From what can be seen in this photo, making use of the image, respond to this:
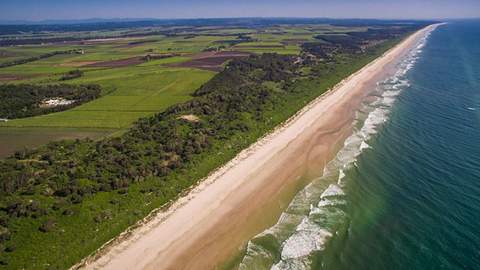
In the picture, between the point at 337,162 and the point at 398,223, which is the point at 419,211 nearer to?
the point at 398,223

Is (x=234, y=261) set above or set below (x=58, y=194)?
below

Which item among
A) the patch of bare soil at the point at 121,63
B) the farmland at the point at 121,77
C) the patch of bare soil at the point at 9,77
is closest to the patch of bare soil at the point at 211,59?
the farmland at the point at 121,77

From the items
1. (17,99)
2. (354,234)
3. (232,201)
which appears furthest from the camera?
(17,99)

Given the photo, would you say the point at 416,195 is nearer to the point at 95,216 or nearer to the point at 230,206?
the point at 230,206

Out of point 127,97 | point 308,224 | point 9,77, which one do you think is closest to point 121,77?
point 127,97

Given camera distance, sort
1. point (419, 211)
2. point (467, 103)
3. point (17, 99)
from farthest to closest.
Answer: point (17, 99), point (467, 103), point (419, 211)

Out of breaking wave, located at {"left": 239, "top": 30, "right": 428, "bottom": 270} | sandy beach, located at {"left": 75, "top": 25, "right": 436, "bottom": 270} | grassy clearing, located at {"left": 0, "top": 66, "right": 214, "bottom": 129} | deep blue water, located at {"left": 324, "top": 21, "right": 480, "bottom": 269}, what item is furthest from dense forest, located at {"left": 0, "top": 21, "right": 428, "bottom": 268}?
deep blue water, located at {"left": 324, "top": 21, "right": 480, "bottom": 269}

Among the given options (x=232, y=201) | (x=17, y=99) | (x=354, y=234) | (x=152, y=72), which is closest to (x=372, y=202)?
(x=354, y=234)
